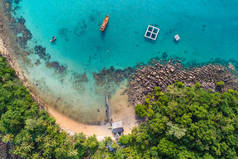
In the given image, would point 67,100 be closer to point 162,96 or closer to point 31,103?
point 31,103

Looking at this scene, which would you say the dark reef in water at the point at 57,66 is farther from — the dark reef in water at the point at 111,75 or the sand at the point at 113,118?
the sand at the point at 113,118

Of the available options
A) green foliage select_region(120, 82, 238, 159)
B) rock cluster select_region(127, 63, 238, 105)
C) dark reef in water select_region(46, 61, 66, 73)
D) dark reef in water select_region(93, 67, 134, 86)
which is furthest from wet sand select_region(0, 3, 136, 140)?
dark reef in water select_region(46, 61, 66, 73)

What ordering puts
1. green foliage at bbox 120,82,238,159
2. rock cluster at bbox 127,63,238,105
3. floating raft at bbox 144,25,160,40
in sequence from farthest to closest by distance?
floating raft at bbox 144,25,160,40 → rock cluster at bbox 127,63,238,105 → green foliage at bbox 120,82,238,159

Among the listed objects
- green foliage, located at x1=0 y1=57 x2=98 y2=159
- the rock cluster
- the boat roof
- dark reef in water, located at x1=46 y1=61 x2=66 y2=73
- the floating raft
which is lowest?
green foliage, located at x1=0 y1=57 x2=98 y2=159

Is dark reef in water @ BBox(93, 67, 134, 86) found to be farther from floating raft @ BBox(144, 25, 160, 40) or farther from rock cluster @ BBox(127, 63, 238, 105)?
floating raft @ BBox(144, 25, 160, 40)

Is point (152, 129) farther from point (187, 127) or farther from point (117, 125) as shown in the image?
point (117, 125)

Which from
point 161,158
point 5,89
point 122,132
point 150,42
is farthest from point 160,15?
point 5,89

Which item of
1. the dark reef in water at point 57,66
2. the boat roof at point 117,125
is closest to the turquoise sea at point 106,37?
the dark reef in water at point 57,66
